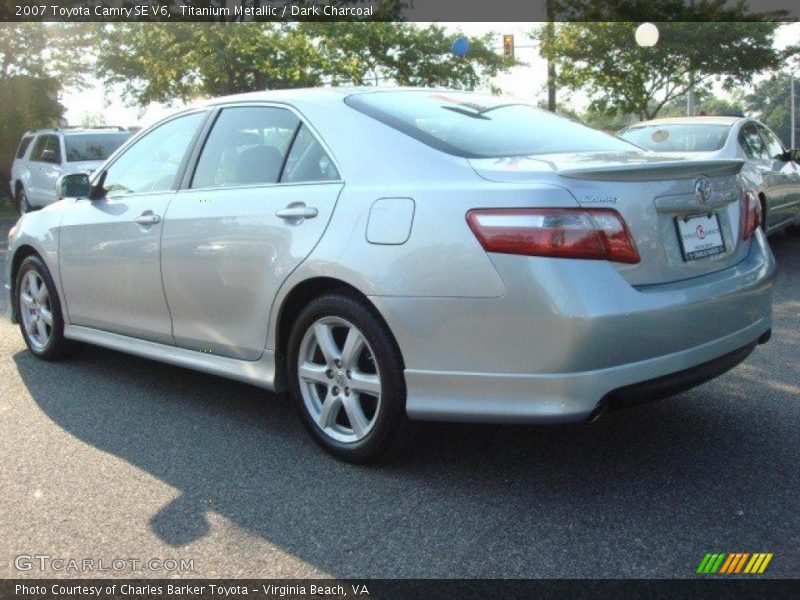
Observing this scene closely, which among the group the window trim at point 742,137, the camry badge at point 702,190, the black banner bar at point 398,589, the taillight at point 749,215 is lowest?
the black banner bar at point 398,589

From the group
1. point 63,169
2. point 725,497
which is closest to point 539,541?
point 725,497

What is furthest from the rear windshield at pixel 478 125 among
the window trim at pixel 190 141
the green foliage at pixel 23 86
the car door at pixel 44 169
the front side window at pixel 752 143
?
the green foliage at pixel 23 86

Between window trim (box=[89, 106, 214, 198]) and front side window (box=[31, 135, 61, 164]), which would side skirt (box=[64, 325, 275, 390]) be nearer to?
window trim (box=[89, 106, 214, 198])

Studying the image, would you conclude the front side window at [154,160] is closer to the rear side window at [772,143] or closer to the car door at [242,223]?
the car door at [242,223]

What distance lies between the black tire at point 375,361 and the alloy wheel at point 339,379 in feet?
0.07

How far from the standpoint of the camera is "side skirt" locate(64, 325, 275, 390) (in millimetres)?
3961

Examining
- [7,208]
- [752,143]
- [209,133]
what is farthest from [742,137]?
[7,208]

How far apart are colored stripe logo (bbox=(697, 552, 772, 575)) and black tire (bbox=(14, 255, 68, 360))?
4139mm

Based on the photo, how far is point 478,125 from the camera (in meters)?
3.85

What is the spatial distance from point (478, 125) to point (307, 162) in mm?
770

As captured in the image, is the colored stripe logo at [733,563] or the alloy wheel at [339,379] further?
the alloy wheel at [339,379]

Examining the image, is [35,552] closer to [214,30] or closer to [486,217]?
[486,217]

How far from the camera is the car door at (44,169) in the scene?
53.7 ft

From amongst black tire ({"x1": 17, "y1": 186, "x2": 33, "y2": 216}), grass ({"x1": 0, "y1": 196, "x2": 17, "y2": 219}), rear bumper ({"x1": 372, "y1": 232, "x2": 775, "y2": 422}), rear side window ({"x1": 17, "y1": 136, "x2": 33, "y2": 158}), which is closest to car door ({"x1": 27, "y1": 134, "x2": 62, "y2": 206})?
black tire ({"x1": 17, "y1": 186, "x2": 33, "y2": 216})
